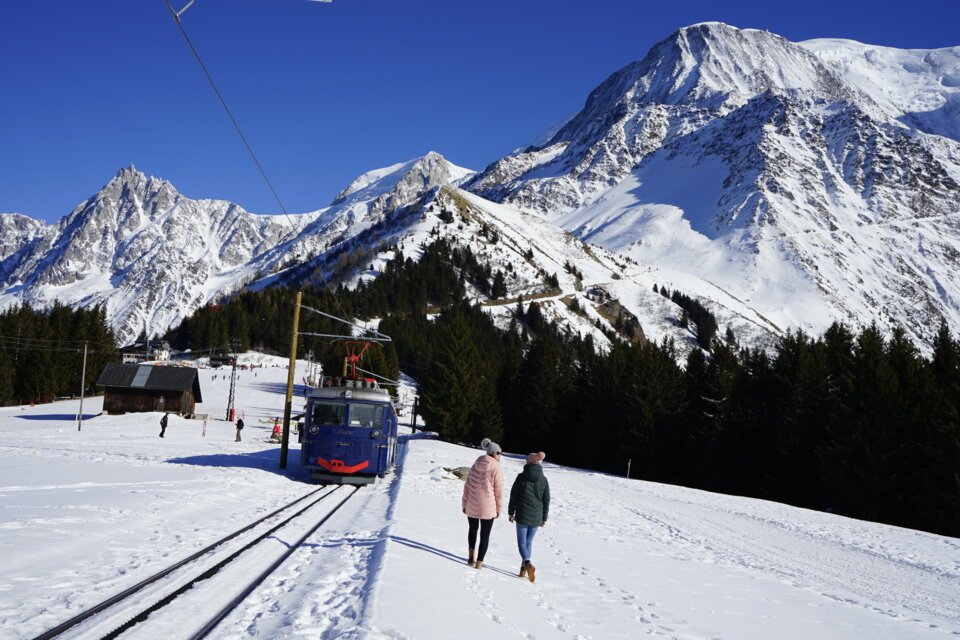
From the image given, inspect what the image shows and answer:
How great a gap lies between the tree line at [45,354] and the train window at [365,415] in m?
61.7

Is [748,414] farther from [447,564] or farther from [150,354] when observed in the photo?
[150,354]

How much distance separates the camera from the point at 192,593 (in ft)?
25.0

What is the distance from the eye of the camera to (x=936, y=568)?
1819 centimetres

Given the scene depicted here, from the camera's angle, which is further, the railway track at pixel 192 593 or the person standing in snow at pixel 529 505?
the person standing in snow at pixel 529 505

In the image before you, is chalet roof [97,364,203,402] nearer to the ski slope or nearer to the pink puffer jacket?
the ski slope

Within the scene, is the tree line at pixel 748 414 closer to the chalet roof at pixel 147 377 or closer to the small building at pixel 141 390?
the chalet roof at pixel 147 377

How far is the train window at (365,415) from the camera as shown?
22.9m

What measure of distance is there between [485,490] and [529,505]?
775 millimetres

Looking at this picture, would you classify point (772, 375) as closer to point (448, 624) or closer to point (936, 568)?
point (936, 568)

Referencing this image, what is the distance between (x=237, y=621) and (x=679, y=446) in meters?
47.4

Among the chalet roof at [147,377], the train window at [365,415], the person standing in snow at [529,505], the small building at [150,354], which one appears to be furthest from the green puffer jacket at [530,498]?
the small building at [150,354]

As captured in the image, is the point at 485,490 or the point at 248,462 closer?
the point at 485,490

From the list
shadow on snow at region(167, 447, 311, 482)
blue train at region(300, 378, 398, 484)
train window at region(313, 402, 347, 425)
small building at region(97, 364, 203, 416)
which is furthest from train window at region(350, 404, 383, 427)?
small building at region(97, 364, 203, 416)

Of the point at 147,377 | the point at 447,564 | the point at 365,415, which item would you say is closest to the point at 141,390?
the point at 147,377
